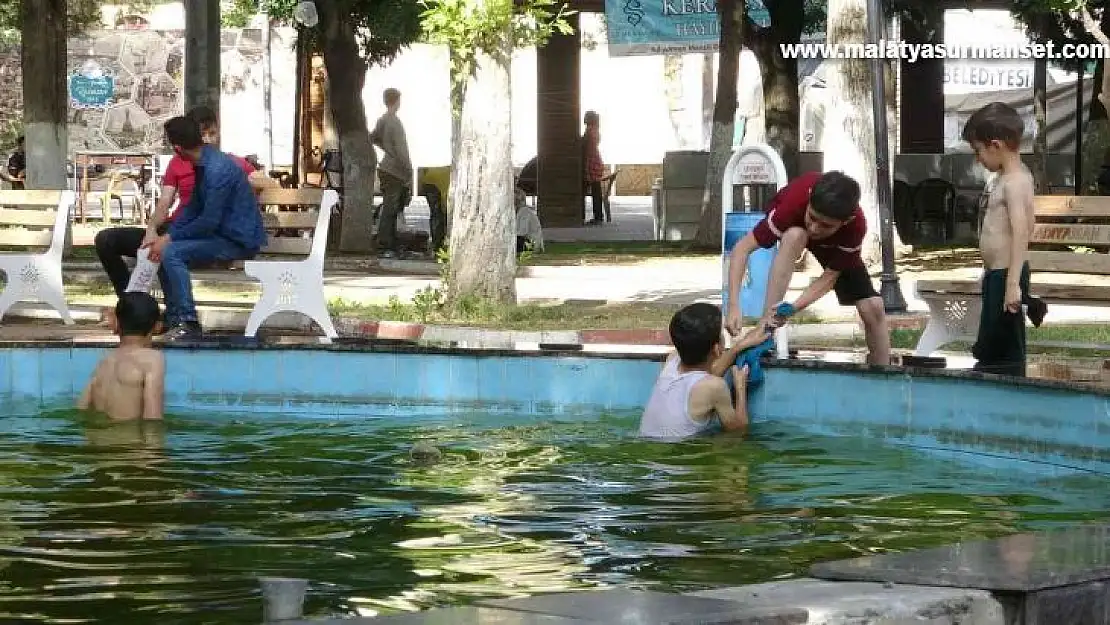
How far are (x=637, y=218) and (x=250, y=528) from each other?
3030cm

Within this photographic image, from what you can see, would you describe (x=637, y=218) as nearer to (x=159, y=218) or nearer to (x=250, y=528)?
(x=159, y=218)

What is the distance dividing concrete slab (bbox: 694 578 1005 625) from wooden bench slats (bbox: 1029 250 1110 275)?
661 centimetres

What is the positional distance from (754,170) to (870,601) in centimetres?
852

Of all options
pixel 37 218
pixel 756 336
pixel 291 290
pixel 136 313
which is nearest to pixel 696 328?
pixel 756 336

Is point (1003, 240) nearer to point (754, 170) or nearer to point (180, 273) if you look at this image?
point (754, 170)

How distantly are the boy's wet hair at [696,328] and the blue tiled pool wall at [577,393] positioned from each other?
3.04ft

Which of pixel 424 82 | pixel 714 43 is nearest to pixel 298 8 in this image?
pixel 714 43

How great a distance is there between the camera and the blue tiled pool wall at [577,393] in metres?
8.73

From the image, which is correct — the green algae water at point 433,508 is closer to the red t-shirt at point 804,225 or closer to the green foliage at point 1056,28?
the red t-shirt at point 804,225

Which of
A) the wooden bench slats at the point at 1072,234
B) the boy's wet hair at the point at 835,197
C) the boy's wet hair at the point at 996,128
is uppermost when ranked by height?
the boy's wet hair at the point at 996,128

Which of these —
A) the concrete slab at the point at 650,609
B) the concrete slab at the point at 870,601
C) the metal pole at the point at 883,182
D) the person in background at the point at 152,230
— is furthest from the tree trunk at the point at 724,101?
the concrete slab at the point at 650,609

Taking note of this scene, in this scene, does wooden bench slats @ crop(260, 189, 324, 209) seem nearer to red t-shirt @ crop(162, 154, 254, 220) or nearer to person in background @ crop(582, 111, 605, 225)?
red t-shirt @ crop(162, 154, 254, 220)

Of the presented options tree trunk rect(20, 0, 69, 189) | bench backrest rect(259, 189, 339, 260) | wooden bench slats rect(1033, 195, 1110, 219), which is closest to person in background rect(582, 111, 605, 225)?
tree trunk rect(20, 0, 69, 189)

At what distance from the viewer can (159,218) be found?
12.8 metres
